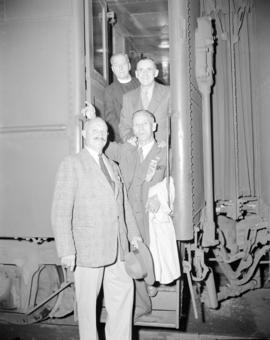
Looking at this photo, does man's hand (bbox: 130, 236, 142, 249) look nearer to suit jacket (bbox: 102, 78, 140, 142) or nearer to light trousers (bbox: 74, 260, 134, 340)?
light trousers (bbox: 74, 260, 134, 340)

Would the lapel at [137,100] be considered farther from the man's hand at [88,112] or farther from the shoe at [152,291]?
the shoe at [152,291]

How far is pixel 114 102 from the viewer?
3826 millimetres

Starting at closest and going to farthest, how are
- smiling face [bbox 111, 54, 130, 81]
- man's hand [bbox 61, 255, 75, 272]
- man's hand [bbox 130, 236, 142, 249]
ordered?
man's hand [bbox 61, 255, 75, 272] < man's hand [bbox 130, 236, 142, 249] < smiling face [bbox 111, 54, 130, 81]

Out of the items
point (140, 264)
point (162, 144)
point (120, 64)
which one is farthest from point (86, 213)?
point (120, 64)

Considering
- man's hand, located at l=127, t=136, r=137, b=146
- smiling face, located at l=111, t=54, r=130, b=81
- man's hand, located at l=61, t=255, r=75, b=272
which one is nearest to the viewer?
man's hand, located at l=61, t=255, r=75, b=272

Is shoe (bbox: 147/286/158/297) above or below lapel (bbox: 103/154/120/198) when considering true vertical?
below

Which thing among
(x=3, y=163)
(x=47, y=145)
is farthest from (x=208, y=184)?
(x=3, y=163)

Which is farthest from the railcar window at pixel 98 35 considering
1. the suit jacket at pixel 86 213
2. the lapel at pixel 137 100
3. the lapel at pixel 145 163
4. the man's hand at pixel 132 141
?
the suit jacket at pixel 86 213

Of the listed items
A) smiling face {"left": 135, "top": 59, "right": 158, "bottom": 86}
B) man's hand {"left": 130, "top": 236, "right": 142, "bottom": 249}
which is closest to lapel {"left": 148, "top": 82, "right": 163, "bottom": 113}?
smiling face {"left": 135, "top": 59, "right": 158, "bottom": 86}

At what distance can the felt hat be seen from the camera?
288cm

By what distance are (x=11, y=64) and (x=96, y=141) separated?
138cm

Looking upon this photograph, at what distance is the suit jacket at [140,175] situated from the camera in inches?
126

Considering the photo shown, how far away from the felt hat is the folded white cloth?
0.56 ft

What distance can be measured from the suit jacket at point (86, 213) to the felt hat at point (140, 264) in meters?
0.14
